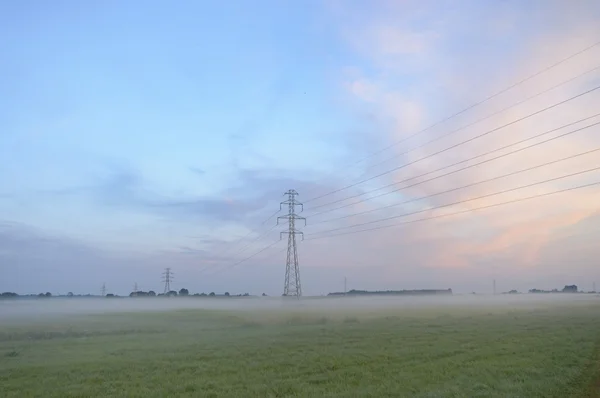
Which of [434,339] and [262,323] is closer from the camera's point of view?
[434,339]

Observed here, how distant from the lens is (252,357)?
25.6 metres

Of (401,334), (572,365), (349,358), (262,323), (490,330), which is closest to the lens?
(572,365)

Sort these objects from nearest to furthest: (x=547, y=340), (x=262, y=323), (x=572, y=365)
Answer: (x=572, y=365) < (x=547, y=340) < (x=262, y=323)

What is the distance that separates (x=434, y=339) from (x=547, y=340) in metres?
6.75

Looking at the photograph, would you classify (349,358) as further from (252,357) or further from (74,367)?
(74,367)

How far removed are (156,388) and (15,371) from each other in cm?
864

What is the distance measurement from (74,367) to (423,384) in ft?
51.4

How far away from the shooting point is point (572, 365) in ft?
72.4

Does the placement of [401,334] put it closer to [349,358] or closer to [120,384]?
[349,358]

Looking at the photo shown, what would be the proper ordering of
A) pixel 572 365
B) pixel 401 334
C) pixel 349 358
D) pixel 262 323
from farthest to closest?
pixel 262 323 → pixel 401 334 → pixel 349 358 → pixel 572 365

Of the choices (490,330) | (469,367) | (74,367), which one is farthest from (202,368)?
(490,330)

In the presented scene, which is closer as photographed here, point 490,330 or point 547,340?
point 547,340

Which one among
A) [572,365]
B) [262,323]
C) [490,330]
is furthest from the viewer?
[262,323]

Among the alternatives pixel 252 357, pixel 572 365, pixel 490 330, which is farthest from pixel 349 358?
pixel 490 330
